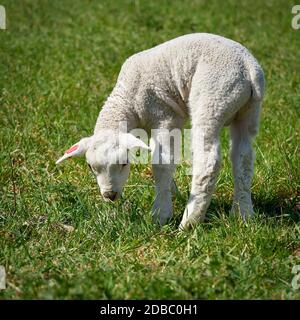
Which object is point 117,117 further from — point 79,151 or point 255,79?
point 255,79

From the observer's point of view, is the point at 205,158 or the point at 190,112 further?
the point at 190,112

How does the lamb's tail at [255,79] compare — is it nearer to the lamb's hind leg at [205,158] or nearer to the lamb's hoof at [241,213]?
the lamb's hind leg at [205,158]

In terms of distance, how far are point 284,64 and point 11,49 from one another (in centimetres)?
382

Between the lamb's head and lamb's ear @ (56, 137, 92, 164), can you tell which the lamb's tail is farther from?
lamb's ear @ (56, 137, 92, 164)

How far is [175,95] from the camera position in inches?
206

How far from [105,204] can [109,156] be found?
525 mm

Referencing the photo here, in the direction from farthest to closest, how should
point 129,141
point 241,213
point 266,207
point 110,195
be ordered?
point 266,207 < point 241,213 < point 110,195 < point 129,141

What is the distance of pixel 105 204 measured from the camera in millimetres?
5285

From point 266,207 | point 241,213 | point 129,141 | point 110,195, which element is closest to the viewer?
point 129,141

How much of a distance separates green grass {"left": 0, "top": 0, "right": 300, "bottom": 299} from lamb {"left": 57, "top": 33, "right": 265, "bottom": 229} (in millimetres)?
303

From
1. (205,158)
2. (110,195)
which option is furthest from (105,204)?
(205,158)
